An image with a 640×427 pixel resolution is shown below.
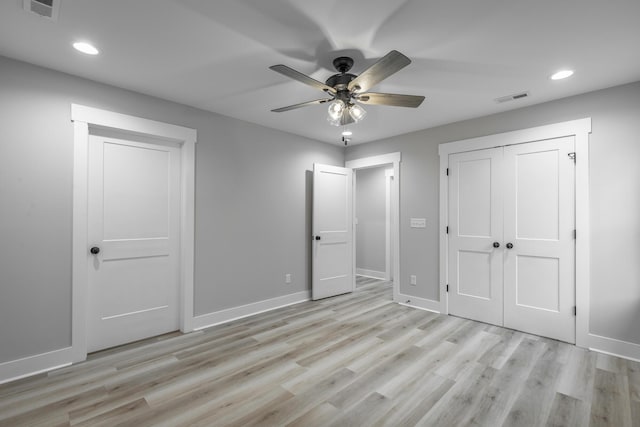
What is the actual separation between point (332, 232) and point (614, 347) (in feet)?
11.0

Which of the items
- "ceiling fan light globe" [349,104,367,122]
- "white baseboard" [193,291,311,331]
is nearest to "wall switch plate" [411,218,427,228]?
"white baseboard" [193,291,311,331]

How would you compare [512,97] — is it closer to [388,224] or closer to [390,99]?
[390,99]

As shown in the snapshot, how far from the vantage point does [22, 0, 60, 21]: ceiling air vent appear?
168cm

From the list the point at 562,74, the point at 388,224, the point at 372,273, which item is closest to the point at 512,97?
the point at 562,74

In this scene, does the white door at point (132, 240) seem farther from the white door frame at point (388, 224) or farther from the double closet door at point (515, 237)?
the white door frame at point (388, 224)

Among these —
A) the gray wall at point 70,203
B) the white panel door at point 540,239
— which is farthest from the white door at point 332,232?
the white panel door at point 540,239

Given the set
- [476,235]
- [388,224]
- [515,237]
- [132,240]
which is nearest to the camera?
[132,240]

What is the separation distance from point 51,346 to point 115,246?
94cm

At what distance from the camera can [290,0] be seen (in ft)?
5.51

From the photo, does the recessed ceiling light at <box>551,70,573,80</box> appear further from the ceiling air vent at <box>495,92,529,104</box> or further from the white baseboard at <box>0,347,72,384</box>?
the white baseboard at <box>0,347,72,384</box>

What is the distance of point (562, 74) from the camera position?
100 inches

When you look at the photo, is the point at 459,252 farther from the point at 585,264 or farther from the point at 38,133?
the point at 38,133

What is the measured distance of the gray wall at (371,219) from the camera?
6.18 meters

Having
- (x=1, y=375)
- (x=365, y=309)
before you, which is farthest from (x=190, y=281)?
(x=365, y=309)
